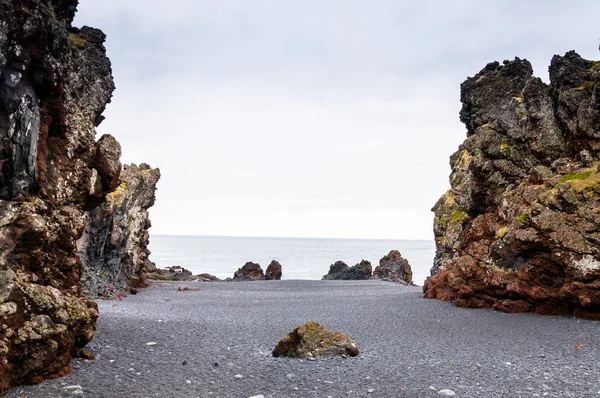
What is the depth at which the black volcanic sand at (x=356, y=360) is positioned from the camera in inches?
368

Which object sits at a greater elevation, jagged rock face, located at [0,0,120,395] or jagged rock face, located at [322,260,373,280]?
jagged rock face, located at [0,0,120,395]

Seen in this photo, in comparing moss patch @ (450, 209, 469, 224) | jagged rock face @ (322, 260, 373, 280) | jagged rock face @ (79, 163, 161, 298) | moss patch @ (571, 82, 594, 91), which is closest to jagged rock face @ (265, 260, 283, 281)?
jagged rock face @ (322, 260, 373, 280)

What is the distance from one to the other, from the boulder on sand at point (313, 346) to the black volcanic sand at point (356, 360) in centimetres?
38

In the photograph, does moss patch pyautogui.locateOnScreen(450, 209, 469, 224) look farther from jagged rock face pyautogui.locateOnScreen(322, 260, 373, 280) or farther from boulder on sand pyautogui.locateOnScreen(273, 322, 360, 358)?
jagged rock face pyautogui.locateOnScreen(322, 260, 373, 280)

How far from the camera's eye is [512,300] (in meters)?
21.1

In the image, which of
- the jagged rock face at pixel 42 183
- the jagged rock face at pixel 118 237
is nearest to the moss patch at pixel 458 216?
the jagged rock face at pixel 118 237

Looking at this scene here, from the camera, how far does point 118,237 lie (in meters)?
28.5

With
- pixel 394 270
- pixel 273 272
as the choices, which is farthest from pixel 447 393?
pixel 273 272

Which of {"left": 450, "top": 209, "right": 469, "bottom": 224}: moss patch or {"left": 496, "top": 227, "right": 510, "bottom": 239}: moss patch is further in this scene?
{"left": 450, "top": 209, "right": 469, "bottom": 224}: moss patch

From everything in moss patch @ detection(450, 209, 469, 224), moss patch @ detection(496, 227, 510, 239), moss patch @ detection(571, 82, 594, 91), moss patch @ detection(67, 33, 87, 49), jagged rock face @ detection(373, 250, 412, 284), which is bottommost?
jagged rock face @ detection(373, 250, 412, 284)

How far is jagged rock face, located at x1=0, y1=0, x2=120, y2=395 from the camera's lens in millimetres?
8844

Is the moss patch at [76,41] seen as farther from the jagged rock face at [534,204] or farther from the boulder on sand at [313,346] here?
the jagged rock face at [534,204]

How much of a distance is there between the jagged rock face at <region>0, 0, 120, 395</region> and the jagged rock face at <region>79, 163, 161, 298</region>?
30.4ft

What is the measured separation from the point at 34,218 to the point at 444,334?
13660 millimetres
